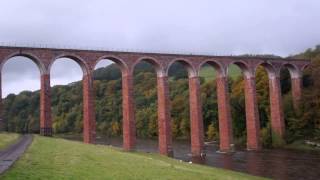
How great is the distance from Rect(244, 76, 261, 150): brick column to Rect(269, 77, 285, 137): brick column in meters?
4.83

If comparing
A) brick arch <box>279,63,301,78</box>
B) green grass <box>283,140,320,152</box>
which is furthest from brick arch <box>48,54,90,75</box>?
brick arch <box>279,63,301,78</box>

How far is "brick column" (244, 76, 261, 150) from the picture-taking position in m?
59.3

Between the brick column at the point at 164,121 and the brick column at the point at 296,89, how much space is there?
24659 millimetres

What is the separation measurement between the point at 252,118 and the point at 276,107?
6.19 metres

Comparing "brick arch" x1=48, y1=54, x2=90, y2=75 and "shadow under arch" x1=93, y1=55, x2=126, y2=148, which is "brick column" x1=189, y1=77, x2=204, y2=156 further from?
"shadow under arch" x1=93, y1=55, x2=126, y2=148

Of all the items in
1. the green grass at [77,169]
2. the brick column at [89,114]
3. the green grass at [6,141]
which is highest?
the brick column at [89,114]

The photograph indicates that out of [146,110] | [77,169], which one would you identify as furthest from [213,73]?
[77,169]

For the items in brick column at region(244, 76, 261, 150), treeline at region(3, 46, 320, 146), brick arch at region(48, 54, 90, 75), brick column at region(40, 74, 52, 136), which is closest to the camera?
brick column at region(40, 74, 52, 136)

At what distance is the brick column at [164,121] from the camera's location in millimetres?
51000

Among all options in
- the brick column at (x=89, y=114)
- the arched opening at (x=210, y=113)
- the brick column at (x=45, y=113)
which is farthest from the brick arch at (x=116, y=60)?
the arched opening at (x=210, y=113)

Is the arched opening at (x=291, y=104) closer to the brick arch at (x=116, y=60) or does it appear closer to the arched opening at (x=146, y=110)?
the arched opening at (x=146, y=110)

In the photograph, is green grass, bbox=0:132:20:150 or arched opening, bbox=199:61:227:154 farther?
arched opening, bbox=199:61:227:154

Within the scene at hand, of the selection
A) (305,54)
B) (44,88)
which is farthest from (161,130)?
(305,54)

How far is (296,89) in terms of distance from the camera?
6688 centimetres
